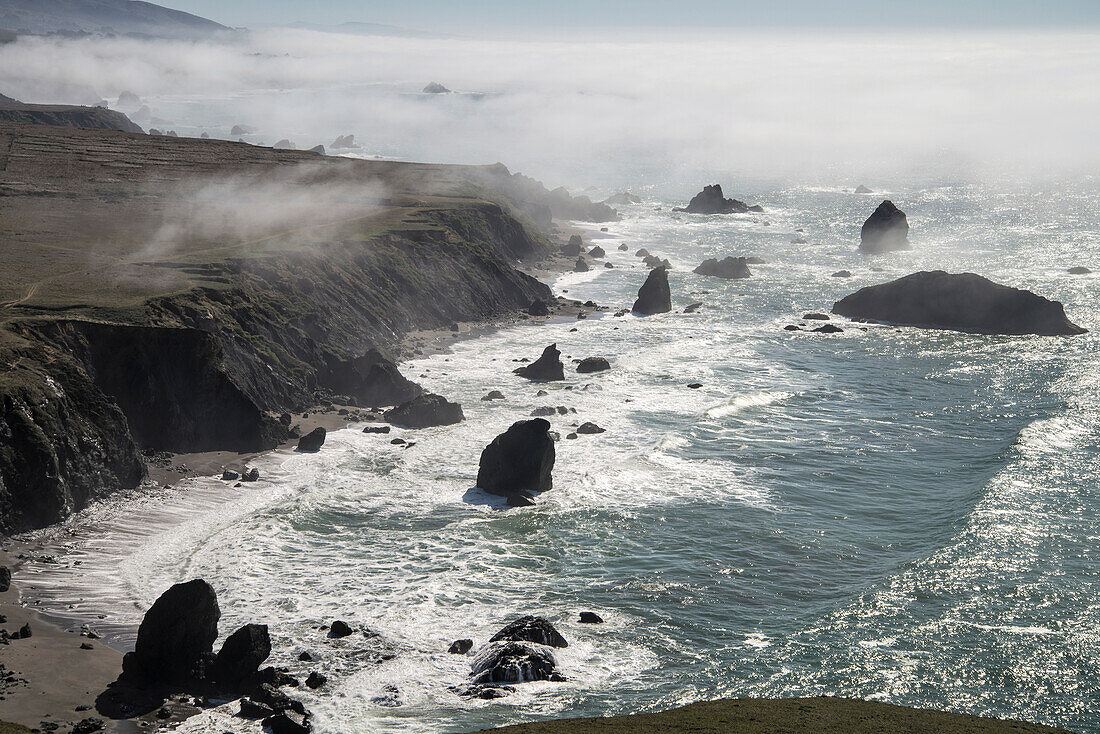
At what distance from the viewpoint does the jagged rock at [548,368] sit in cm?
9975

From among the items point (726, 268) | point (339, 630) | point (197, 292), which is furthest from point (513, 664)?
point (726, 268)

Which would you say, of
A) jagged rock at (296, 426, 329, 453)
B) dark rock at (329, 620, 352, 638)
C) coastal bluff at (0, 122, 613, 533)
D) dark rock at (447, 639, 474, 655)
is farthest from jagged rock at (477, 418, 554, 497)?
dark rock at (329, 620, 352, 638)

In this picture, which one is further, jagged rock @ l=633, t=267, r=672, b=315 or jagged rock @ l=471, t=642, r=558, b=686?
jagged rock @ l=633, t=267, r=672, b=315

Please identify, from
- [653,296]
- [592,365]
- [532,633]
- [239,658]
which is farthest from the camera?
[653,296]

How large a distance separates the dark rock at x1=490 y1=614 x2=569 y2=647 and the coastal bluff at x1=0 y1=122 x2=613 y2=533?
29512 millimetres

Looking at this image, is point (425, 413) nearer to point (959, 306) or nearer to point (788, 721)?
point (788, 721)

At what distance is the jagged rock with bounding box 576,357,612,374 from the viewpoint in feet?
338

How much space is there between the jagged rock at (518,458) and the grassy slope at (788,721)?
27.2 meters

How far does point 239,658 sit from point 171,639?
3.14 m

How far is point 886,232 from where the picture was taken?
18238cm

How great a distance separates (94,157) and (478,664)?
444 feet

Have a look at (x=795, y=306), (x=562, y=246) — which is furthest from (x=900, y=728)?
(x=562, y=246)

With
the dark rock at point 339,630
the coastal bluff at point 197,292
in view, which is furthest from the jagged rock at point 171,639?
the coastal bluff at point 197,292

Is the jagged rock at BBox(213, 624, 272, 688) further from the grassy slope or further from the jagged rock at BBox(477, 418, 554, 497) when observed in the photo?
the jagged rock at BBox(477, 418, 554, 497)
